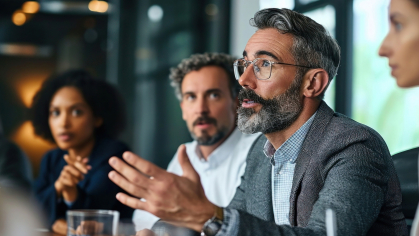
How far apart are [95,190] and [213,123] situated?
2.48 feet

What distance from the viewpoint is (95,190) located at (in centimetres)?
252

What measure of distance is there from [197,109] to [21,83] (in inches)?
116

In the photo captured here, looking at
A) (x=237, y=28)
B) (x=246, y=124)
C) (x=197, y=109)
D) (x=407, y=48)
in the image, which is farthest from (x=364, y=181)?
(x=237, y=28)

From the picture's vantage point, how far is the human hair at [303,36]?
1.64 meters

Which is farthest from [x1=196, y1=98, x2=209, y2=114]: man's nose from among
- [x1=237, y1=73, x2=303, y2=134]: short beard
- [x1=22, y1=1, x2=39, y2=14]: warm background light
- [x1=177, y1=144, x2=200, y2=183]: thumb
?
[x1=22, y1=1, x2=39, y2=14]: warm background light

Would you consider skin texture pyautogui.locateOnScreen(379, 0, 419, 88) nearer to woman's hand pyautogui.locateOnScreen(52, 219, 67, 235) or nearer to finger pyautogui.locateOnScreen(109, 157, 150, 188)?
finger pyautogui.locateOnScreen(109, 157, 150, 188)

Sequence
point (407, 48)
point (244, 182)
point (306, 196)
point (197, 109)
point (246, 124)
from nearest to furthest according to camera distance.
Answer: point (407, 48), point (306, 196), point (246, 124), point (244, 182), point (197, 109)

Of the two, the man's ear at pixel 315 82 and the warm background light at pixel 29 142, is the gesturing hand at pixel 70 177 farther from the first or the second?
the warm background light at pixel 29 142

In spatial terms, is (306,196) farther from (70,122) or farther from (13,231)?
(70,122)

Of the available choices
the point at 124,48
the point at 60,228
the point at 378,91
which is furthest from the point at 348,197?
the point at 124,48

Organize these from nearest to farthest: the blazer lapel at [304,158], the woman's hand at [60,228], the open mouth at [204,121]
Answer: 1. the blazer lapel at [304,158]
2. the woman's hand at [60,228]
3. the open mouth at [204,121]

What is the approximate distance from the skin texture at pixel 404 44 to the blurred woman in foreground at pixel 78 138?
1568 mm

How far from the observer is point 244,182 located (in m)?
1.86

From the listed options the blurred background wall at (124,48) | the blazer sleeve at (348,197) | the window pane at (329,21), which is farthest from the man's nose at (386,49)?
the blurred background wall at (124,48)
